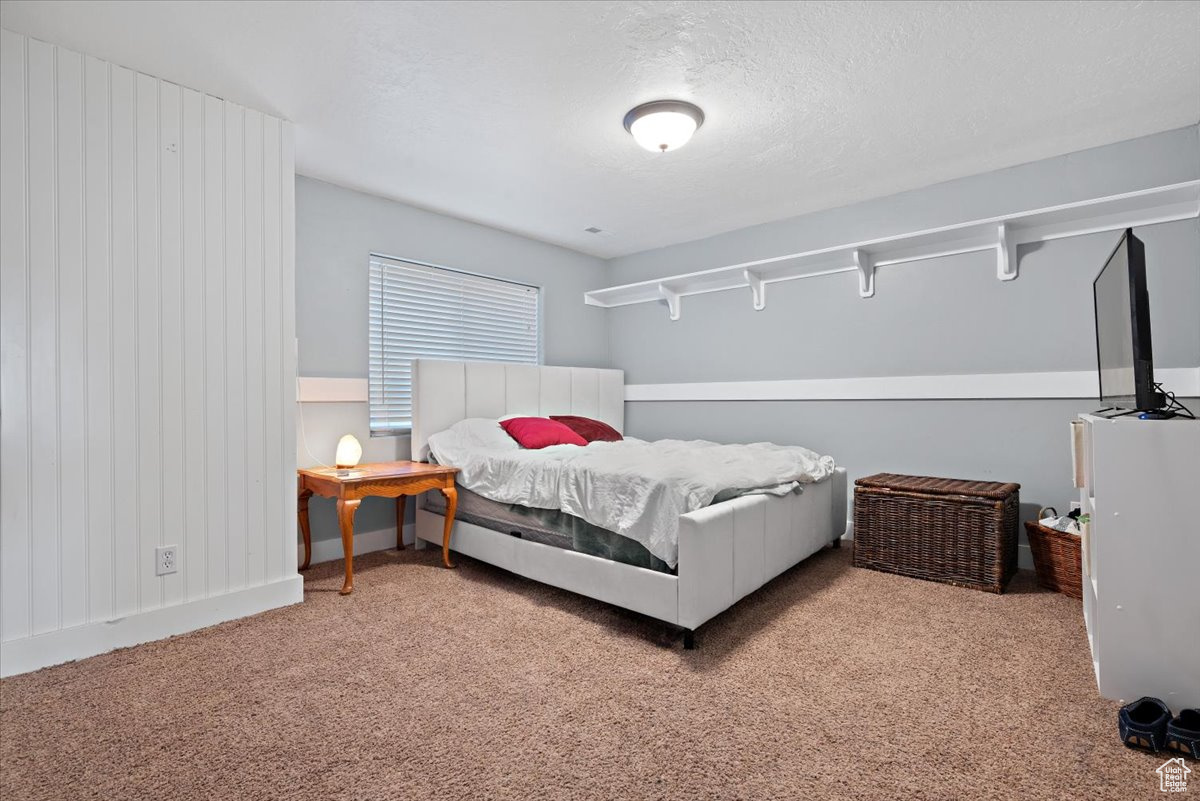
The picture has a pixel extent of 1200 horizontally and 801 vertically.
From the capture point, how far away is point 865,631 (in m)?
2.30

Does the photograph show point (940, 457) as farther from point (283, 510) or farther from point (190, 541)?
point (190, 541)

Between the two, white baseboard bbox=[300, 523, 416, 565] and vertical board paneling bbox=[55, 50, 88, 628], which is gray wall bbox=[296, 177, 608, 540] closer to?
white baseboard bbox=[300, 523, 416, 565]

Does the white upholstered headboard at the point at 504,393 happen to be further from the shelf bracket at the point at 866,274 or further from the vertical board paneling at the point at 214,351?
the shelf bracket at the point at 866,274

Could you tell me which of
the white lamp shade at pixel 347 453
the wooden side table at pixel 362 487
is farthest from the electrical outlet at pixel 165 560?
the white lamp shade at pixel 347 453

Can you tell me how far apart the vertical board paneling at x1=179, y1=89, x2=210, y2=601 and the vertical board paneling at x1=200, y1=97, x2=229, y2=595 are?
0.02 meters

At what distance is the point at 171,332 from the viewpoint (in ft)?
7.69

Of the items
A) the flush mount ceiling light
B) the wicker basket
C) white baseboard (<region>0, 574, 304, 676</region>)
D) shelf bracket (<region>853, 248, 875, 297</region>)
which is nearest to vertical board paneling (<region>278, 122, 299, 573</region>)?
white baseboard (<region>0, 574, 304, 676</region>)

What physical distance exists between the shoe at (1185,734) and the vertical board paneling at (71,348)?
3506 millimetres

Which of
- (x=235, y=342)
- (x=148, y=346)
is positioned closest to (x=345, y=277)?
(x=235, y=342)

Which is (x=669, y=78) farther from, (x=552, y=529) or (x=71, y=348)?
(x=71, y=348)

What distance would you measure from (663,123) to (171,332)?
2278mm

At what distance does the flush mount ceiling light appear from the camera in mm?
2479

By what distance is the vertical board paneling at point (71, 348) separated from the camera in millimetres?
2084

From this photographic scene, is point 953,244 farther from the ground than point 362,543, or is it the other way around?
point 953,244
